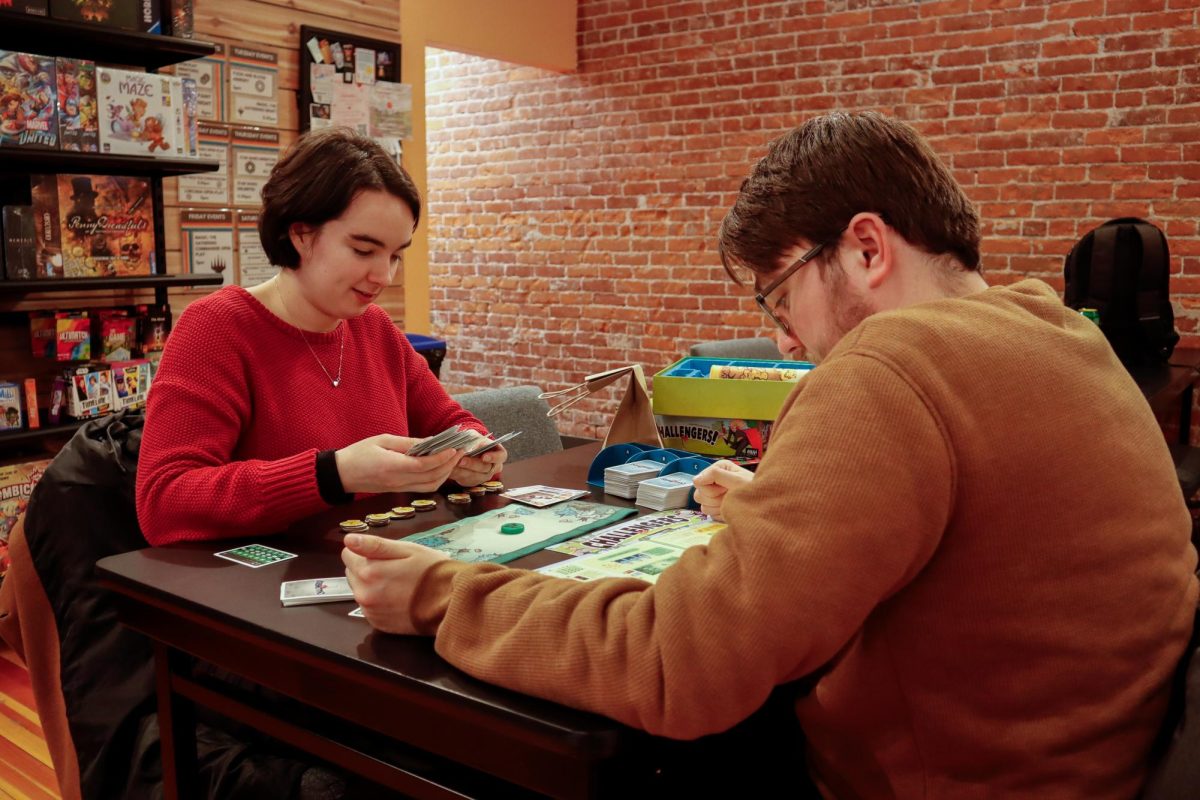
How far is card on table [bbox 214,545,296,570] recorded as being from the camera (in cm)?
142

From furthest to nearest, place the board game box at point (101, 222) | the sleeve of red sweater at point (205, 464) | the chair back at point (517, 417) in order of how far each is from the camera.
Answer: the board game box at point (101, 222)
the chair back at point (517, 417)
the sleeve of red sweater at point (205, 464)

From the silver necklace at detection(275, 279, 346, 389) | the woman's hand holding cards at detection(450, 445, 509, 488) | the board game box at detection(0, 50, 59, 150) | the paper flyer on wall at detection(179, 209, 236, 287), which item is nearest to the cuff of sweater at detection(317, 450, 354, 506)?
the woman's hand holding cards at detection(450, 445, 509, 488)

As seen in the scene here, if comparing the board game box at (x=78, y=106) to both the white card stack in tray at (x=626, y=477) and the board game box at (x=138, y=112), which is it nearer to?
the board game box at (x=138, y=112)

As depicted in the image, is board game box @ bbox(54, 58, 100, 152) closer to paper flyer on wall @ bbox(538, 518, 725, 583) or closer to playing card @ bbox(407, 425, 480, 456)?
playing card @ bbox(407, 425, 480, 456)

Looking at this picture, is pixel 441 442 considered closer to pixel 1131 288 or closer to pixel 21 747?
pixel 21 747

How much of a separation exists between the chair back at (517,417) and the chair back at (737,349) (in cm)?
118

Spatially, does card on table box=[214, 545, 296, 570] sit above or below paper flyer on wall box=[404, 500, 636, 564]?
below

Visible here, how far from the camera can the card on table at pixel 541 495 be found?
1746 millimetres

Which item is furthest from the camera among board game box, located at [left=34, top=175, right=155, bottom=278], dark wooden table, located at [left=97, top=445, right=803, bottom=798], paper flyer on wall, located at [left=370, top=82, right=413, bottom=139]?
paper flyer on wall, located at [left=370, top=82, right=413, bottom=139]

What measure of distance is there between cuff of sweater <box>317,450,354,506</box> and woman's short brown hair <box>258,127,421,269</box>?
1.60ft

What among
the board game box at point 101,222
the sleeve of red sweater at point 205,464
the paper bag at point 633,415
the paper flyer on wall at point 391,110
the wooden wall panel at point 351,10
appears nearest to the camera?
the sleeve of red sweater at point 205,464

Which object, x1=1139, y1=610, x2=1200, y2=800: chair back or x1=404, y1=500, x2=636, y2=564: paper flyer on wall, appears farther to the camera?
x1=404, y1=500, x2=636, y2=564: paper flyer on wall

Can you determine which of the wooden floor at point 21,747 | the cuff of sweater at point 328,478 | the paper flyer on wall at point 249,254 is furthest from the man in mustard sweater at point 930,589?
the paper flyer on wall at point 249,254

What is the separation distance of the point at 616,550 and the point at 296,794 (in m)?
0.60
